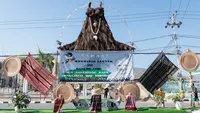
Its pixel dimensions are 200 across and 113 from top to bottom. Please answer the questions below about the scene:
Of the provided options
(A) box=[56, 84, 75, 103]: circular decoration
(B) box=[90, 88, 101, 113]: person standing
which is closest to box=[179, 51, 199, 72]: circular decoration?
(B) box=[90, 88, 101, 113]: person standing

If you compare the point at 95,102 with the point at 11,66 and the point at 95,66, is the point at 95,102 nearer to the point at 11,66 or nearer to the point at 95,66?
the point at 95,66

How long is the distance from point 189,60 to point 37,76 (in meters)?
8.33

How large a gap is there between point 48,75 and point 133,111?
4.76m

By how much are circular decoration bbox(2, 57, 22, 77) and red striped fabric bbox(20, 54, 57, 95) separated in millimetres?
253

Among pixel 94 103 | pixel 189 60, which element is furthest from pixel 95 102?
pixel 189 60

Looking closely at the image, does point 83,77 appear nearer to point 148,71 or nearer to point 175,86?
point 148,71

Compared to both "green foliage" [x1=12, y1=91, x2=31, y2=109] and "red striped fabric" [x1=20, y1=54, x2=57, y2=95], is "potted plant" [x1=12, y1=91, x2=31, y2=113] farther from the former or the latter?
"red striped fabric" [x1=20, y1=54, x2=57, y2=95]

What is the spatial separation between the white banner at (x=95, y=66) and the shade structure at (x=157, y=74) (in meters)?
1.14

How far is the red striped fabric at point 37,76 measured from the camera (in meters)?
11.5

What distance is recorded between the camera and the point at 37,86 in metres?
11.5

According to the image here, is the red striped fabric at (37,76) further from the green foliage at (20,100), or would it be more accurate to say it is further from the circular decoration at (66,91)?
the green foliage at (20,100)

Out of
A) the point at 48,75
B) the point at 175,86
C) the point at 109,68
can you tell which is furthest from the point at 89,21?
the point at 175,86

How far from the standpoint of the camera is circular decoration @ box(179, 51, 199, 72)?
12011 mm

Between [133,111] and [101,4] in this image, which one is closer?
[133,111]
